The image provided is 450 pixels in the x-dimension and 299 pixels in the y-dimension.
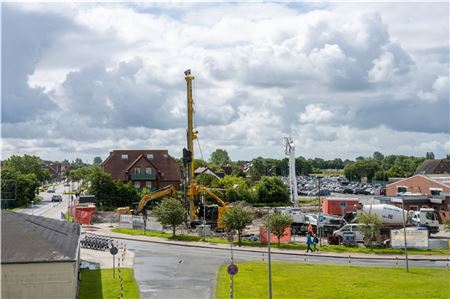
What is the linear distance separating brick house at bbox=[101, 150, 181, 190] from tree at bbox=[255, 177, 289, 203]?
562 inches

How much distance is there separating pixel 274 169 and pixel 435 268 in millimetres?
153834

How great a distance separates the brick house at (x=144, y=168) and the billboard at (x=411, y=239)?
51.2m

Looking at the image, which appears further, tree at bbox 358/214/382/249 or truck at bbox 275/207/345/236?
truck at bbox 275/207/345/236

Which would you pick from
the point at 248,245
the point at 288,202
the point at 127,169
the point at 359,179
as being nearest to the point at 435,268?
the point at 248,245

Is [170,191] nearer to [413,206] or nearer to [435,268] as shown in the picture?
[413,206]

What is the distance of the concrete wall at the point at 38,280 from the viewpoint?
1022 inches

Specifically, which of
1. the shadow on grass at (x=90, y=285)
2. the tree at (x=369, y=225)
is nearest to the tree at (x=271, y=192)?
the tree at (x=369, y=225)

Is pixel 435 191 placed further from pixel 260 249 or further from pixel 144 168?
pixel 144 168

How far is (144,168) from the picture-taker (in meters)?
94.4

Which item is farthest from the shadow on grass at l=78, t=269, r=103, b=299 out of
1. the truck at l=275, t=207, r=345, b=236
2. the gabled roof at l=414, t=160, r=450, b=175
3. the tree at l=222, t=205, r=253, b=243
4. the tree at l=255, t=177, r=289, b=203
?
the gabled roof at l=414, t=160, r=450, b=175

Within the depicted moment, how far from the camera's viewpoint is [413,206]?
68.1m

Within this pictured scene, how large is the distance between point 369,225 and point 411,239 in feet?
12.5

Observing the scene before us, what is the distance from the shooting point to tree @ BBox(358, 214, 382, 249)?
48.0 m

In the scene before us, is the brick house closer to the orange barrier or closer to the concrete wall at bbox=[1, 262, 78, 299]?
the orange barrier
